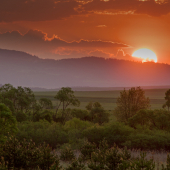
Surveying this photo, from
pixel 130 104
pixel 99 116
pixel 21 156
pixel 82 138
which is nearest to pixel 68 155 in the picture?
pixel 21 156

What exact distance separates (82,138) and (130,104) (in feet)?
90.7

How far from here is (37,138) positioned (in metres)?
34.9

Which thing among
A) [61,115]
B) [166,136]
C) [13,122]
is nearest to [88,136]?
[166,136]

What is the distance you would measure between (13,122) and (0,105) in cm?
216

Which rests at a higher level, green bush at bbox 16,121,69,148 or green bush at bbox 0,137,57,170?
green bush at bbox 0,137,57,170

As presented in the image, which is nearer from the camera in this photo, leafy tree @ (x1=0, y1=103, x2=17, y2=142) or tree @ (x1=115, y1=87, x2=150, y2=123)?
leafy tree @ (x1=0, y1=103, x2=17, y2=142)

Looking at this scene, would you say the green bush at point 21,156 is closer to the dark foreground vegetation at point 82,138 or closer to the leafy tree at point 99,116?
the dark foreground vegetation at point 82,138

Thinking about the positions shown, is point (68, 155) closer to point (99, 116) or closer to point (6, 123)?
point (6, 123)

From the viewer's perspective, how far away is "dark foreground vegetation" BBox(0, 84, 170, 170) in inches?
656

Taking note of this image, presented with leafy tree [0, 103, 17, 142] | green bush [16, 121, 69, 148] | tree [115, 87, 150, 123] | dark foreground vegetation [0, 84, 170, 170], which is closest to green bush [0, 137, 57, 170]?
dark foreground vegetation [0, 84, 170, 170]

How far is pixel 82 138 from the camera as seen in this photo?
35375 millimetres

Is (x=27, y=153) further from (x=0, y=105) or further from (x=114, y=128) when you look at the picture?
(x=114, y=128)

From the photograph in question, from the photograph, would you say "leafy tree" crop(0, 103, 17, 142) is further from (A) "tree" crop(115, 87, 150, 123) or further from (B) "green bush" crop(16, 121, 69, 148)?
(A) "tree" crop(115, 87, 150, 123)

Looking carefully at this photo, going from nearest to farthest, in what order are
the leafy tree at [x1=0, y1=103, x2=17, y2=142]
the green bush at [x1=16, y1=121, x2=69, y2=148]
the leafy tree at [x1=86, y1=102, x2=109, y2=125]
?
the leafy tree at [x1=0, y1=103, x2=17, y2=142] < the green bush at [x1=16, y1=121, x2=69, y2=148] < the leafy tree at [x1=86, y1=102, x2=109, y2=125]
